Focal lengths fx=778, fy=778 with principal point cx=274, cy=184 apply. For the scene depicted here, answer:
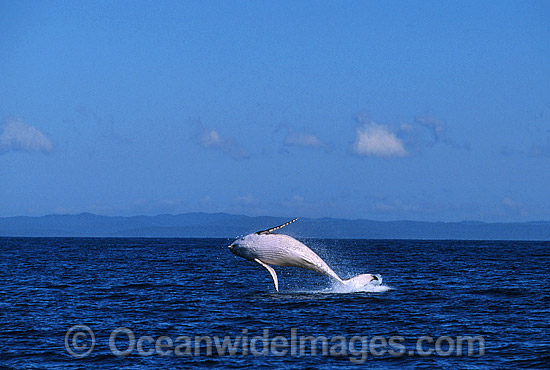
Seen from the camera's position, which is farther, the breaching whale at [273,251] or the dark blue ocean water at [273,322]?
the breaching whale at [273,251]

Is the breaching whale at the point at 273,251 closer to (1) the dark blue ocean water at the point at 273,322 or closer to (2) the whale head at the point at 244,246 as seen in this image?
(2) the whale head at the point at 244,246

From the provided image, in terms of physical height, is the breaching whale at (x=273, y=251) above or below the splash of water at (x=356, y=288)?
above

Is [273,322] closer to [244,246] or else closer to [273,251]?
[273,251]

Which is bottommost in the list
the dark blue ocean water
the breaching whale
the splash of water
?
the dark blue ocean water

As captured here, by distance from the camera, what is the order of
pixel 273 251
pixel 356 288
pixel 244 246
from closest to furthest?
pixel 244 246, pixel 273 251, pixel 356 288

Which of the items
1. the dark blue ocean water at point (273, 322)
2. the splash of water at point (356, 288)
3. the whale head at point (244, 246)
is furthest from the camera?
the splash of water at point (356, 288)

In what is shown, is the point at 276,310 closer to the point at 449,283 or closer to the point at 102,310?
the point at 102,310

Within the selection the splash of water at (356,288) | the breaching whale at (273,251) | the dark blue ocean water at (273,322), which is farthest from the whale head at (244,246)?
the splash of water at (356,288)

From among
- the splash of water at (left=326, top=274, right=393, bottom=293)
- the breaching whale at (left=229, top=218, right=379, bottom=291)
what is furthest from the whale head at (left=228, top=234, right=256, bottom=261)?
the splash of water at (left=326, top=274, right=393, bottom=293)

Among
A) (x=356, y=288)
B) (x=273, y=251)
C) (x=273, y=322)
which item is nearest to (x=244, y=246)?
(x=273, y=251)

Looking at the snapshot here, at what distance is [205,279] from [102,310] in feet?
64.4

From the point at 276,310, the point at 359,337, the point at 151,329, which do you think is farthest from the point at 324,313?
the point at 151,329

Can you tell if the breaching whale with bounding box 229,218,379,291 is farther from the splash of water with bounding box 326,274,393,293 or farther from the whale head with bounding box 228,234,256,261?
the splash of water with bounding box 326,274,393,293

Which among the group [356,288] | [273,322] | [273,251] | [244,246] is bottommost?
[273,322]
